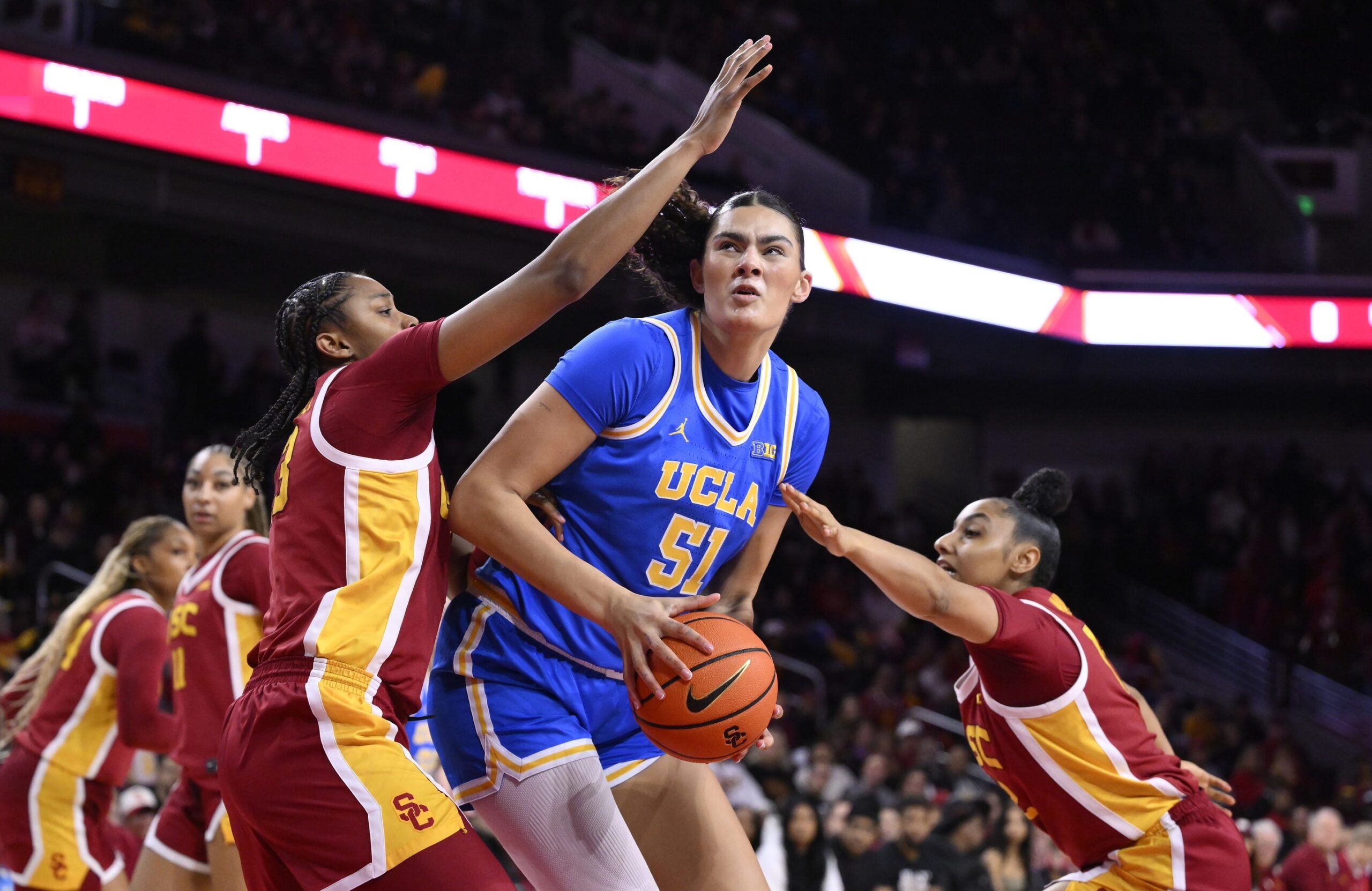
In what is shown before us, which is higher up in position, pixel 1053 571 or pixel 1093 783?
pixel 1053 571

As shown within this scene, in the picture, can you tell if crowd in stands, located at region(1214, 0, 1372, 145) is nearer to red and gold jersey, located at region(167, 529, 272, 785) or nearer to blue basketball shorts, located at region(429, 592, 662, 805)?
red and gold jersey, located at region(167, 529, 272, 785)

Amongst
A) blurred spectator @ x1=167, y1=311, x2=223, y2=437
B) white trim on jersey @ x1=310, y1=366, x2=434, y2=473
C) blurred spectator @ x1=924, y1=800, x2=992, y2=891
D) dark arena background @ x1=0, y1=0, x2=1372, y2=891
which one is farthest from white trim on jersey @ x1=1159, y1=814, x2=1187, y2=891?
blurred spectator @ x1=167, y1=311, x2=223, y2=437

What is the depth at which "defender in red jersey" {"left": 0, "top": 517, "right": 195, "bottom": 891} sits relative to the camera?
536 cm

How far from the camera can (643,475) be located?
3113 mm

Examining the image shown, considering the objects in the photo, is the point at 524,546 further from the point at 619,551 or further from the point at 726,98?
the point at 726,98

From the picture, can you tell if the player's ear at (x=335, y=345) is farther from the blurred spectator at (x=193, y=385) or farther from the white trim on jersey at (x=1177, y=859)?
the blurred spectator at (x=193, y=385)

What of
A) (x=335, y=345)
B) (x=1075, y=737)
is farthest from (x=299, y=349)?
(x=1075, y=737)

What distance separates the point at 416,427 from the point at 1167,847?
2337 mm

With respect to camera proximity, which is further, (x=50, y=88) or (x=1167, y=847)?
(x=50, y=88)

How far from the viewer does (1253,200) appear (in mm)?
17859

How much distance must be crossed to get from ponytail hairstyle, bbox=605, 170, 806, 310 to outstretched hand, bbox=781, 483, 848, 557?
Answer: 0.49 meters

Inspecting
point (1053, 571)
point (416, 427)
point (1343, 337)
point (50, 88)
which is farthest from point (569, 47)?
point (416, 427)

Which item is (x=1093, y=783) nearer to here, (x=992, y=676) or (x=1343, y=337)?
(x=992, y=676)

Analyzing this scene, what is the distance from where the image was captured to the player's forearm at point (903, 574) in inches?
134
